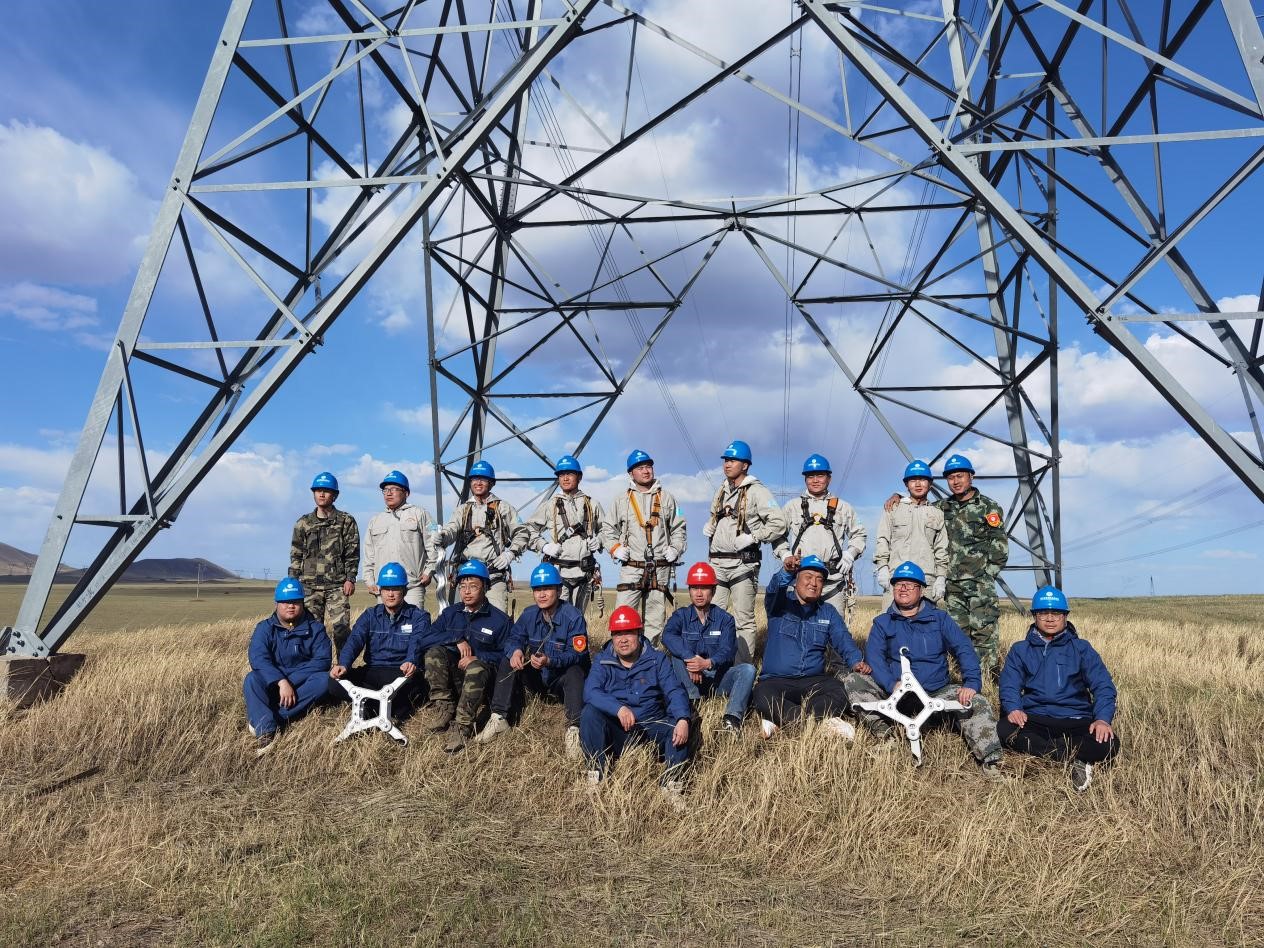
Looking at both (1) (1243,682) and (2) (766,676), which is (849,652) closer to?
(2) (766,676)

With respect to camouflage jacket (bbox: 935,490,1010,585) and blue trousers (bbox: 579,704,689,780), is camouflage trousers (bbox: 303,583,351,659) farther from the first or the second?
camouflage jacket (bbox: 935,490,1010,585)

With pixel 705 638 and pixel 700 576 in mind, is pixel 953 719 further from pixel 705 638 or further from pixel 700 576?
pixel 700 576

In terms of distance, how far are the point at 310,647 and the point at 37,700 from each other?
3.05 meters

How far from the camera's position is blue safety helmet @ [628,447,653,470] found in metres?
9.27

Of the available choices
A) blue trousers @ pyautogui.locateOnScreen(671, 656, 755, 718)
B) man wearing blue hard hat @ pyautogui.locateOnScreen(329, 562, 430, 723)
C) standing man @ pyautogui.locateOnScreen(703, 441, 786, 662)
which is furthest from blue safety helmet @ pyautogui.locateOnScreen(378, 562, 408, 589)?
standing man @ pyautogui.locateOnScreen(703, 441, 786, 662)

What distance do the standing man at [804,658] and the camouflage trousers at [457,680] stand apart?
8.11 ft

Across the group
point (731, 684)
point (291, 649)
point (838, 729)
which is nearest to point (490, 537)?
point (291, 649)

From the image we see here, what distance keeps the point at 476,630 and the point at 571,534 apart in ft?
6.14

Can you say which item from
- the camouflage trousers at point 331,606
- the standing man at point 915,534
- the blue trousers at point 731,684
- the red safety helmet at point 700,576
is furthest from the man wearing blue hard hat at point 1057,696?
the camouflage trousers at point 331,606

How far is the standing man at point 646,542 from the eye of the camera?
9.02 metres

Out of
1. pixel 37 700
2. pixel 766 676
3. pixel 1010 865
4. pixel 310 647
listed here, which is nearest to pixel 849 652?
pixel 766 676

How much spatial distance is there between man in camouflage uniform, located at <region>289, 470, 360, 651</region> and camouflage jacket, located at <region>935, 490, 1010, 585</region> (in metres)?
6.54

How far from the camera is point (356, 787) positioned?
6.74 metres

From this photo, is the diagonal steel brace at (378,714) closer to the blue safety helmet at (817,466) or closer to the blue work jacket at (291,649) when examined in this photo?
the blue work jacket at (291,649)
